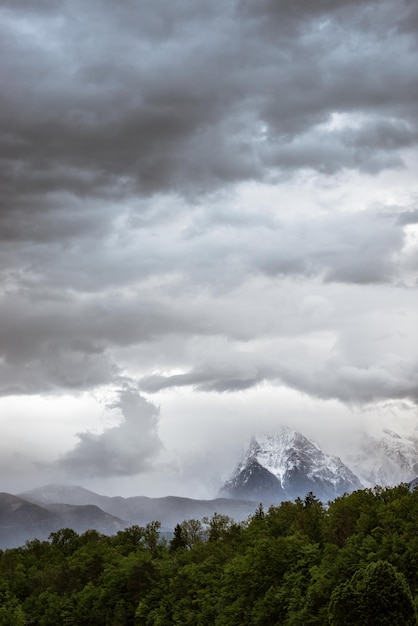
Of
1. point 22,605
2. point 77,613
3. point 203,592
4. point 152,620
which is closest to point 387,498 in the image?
point 203,592

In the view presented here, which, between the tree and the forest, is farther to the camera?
the forest

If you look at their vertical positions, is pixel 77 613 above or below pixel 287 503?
below

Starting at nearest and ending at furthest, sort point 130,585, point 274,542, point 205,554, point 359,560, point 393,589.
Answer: point 393,589, point 359,560, point 274,542, point 130,585, point 205,554

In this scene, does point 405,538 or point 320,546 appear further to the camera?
point 320,546

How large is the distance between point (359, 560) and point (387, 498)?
36.7 meters

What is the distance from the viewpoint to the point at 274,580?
149625 millimetres

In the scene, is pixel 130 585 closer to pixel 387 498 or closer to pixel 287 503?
pixel 287 503

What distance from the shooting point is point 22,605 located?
194 meters

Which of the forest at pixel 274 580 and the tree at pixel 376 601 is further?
the forest at pixel 274 580

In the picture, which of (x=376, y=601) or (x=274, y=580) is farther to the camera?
Result: (x=274, y=580)

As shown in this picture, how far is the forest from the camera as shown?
9244 centimetres

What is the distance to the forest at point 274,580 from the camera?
303ft

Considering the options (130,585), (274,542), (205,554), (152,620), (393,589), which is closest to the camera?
(393,589)

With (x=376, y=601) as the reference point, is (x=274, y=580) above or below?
above
